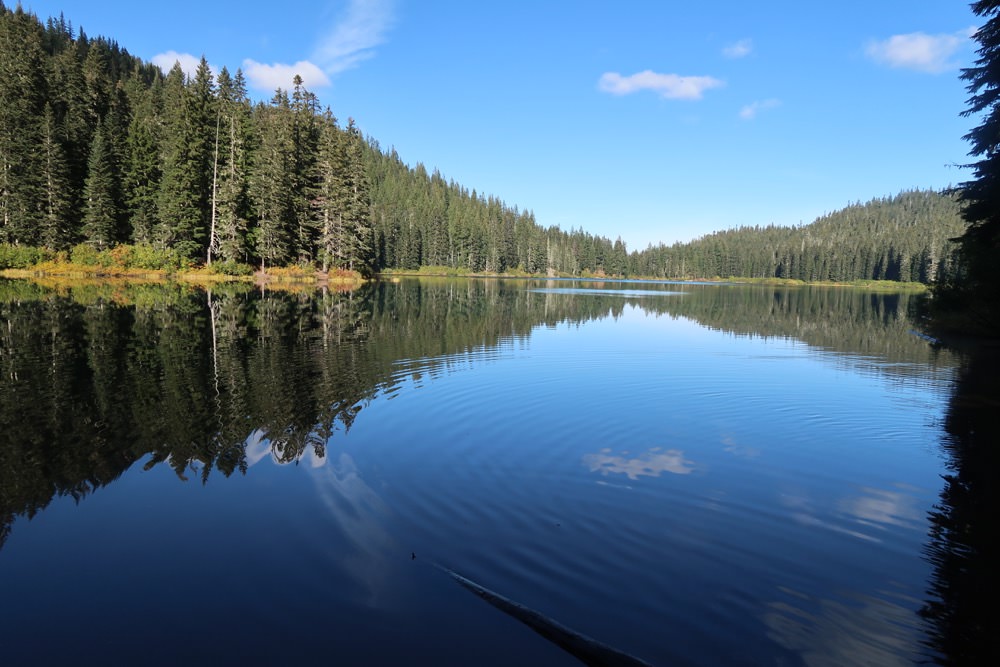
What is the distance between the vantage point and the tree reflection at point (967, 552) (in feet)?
16.7

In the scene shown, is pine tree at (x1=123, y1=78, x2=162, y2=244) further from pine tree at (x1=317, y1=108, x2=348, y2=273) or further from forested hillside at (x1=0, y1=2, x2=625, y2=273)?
pine tree at (x1=317, y1=108, x2=348, y2=273)

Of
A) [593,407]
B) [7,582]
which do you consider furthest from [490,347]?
[7,582]

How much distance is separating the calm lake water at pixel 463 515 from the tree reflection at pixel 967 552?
4cm

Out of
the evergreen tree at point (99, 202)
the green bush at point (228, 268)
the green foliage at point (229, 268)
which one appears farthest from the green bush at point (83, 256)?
the green foliage at point (229, 268)

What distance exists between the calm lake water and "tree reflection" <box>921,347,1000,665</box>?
1.7 inches

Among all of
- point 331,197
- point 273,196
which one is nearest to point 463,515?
point 273,196

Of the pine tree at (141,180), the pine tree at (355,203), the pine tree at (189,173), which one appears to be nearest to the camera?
the pine tree at (189,173)

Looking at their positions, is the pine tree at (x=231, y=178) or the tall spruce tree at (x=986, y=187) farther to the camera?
the pine tree at (x=231, y=178)

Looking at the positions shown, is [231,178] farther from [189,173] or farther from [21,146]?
[21,146]

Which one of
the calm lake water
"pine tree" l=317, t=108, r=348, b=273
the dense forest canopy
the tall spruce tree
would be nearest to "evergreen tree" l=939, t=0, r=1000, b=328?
the tall spruce tree

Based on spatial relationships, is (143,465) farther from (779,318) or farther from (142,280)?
(142,280)

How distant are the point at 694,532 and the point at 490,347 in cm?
1647

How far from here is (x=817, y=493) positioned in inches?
347

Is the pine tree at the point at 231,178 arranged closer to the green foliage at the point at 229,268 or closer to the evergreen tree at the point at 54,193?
the green foliage at the point at 229,268
